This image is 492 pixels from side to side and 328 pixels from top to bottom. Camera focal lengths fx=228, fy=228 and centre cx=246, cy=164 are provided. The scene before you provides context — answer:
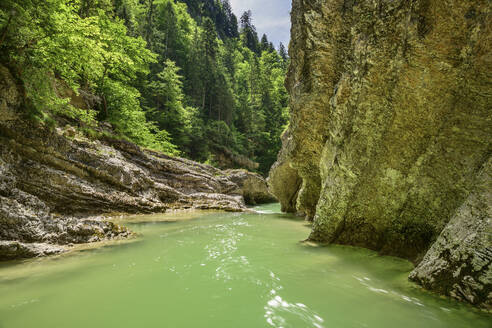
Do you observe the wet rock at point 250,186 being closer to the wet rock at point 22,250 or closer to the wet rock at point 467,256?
the wet rock at point 22,250

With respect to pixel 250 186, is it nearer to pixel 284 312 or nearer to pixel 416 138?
pixel 416 138

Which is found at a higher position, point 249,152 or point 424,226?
point 249,152

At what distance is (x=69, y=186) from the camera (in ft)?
26.1

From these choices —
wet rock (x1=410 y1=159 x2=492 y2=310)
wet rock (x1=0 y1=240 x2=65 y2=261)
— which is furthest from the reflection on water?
wet rock (x1=0 y1=240 x2=65 y2=261)

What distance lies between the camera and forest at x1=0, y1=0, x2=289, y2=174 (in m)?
6.46

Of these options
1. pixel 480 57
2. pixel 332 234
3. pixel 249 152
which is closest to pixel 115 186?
pixel 332 234

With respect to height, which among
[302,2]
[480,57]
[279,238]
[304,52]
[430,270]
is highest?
[302,2]

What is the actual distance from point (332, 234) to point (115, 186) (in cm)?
901

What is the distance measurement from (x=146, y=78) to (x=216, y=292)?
31021 mm

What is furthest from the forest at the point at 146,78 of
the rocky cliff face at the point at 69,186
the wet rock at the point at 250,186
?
the wet rock at the point at 250,186

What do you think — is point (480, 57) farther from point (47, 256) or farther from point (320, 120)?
point (47, 256)

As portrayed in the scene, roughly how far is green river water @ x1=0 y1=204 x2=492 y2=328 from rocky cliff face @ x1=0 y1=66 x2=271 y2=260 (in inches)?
32.5

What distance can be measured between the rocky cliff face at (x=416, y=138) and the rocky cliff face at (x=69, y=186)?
6345mm

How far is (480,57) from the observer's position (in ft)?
12.5
